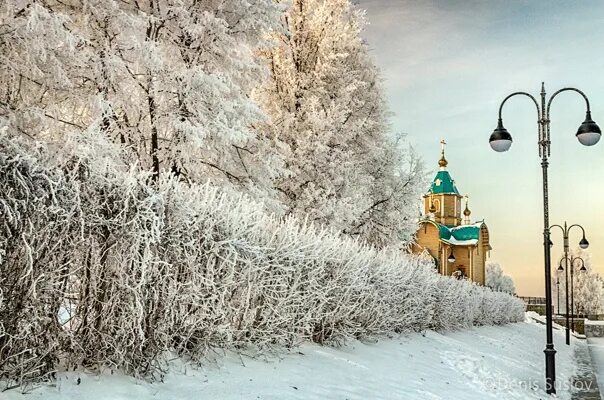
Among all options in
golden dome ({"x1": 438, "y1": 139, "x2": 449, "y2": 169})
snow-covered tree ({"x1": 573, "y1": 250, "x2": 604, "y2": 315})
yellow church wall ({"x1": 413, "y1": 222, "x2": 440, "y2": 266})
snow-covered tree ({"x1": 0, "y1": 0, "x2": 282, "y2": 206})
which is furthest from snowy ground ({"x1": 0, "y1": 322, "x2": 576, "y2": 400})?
snow-covered tree ({"x1": 573, "y1": 250, "x2": 604, "y2": 315})

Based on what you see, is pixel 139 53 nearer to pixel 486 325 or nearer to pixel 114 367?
pixel 114 367

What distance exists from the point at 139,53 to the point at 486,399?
8.59 meters

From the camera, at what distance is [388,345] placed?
10.9m

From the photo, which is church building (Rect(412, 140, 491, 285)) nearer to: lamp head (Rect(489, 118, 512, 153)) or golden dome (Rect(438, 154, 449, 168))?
golden dome (Rect(438, 154, 449, 168))

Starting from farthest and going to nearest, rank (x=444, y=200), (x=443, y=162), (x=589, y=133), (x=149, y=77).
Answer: (x=443, y=162) → (x=444, y=200) → (x=149, y=77) → (x=589, y=133)

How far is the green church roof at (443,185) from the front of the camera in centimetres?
7200

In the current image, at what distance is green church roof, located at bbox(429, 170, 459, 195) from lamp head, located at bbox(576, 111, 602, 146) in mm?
61281

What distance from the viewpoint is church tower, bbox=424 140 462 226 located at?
2808 inches

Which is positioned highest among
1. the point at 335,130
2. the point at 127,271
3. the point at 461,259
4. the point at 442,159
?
the point at 442,159

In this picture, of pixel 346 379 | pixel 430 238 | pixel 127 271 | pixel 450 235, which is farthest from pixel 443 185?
pixel 127 271

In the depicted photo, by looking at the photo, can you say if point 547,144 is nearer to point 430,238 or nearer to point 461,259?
point 430,238

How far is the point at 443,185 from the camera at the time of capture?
237 feet

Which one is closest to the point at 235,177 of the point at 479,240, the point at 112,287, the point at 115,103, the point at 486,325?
the point at 115,103

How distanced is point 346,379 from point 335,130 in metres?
11.6
